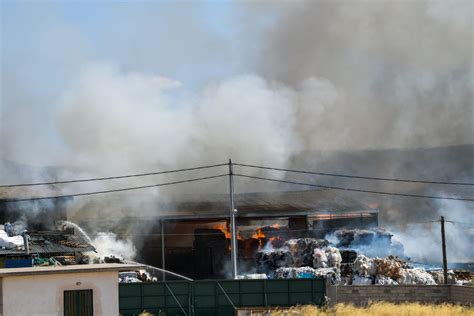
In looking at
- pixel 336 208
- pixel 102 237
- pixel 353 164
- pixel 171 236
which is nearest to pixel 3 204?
pixel 102 237

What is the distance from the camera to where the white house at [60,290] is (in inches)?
870

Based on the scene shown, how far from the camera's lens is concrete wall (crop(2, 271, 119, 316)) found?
22.1 metres

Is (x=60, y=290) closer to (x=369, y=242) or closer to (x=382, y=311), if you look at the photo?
(x=382, y=311)

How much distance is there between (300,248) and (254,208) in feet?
26.3

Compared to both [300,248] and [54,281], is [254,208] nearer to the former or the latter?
[300,248]

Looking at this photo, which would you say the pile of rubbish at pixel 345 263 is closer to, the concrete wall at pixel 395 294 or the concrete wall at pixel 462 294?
the concrete wall at pixel 395 294

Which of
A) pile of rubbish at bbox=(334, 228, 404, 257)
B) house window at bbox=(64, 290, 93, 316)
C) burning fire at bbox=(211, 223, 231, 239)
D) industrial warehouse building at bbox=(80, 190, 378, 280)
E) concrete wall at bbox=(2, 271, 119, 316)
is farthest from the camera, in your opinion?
burning fire at bbox=(211, 223, 231, 239)

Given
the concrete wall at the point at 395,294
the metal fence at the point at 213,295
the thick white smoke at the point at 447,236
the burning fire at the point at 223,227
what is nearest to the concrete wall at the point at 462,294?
the concrete wall at the point at 395,294

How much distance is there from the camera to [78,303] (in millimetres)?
22766

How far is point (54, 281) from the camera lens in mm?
22484

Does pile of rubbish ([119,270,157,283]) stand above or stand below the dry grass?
above

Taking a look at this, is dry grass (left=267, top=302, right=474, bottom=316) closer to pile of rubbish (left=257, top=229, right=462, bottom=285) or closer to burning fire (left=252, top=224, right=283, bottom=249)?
pile of rubbish (left=257, top=229, right=462, bottom=285)

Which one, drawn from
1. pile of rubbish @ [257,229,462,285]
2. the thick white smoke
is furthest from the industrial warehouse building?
the thick white smoke

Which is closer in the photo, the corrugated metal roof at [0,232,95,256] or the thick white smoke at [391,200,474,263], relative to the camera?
the corrugated metal roof at [0,232,95,256]
